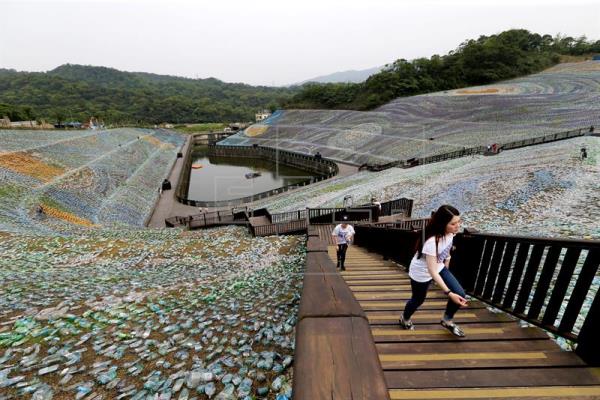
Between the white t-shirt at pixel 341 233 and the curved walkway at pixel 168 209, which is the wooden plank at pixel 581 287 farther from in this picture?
the curved walkway at pixel 168 209

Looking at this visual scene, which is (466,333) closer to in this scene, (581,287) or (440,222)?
(581,287)

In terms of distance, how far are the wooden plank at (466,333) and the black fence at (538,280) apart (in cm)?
21

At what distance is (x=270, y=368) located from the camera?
2941mm

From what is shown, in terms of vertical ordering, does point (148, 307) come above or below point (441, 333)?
below

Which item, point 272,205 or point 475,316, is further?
point 272,205

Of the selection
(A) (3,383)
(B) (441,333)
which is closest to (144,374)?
Answer: (A) (3,383)

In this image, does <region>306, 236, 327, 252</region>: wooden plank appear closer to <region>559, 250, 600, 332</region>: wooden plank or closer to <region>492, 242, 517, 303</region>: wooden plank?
<region>492, 242, 517, 303</region>: wooden plank

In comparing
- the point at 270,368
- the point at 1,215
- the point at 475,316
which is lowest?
the point at 1,215

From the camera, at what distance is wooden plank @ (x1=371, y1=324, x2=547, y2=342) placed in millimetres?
2979

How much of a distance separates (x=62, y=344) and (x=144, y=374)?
145cm

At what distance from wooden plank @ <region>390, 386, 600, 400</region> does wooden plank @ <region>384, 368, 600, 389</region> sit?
43 millimetres

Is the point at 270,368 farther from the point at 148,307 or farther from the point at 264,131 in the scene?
the point at 264,131

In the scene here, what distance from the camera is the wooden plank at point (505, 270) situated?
350 centimetres

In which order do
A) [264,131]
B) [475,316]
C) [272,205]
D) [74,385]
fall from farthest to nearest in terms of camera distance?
[264,131] → [272,205] → [475,316] → [74,385]
